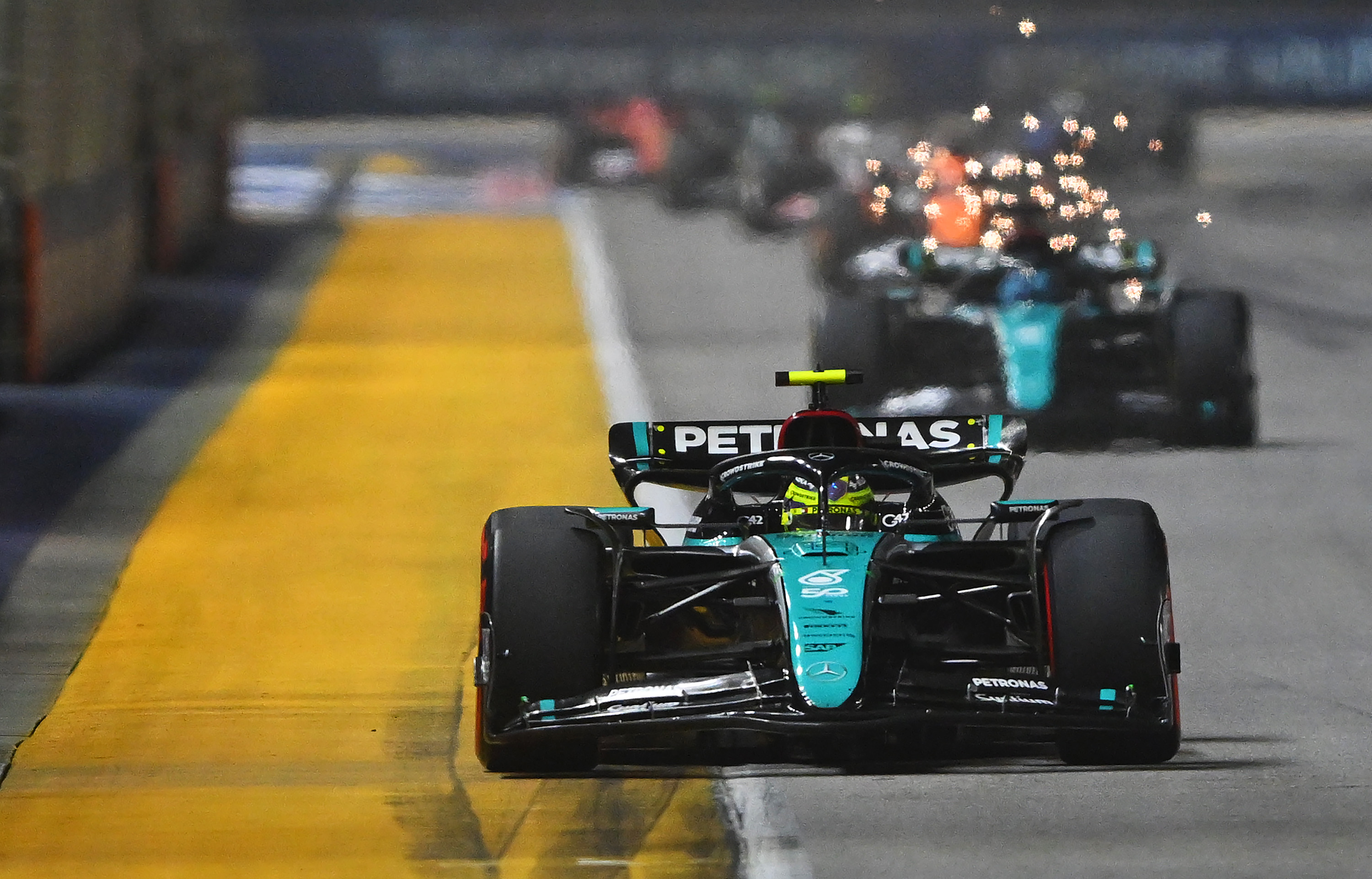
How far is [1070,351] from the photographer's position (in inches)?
614

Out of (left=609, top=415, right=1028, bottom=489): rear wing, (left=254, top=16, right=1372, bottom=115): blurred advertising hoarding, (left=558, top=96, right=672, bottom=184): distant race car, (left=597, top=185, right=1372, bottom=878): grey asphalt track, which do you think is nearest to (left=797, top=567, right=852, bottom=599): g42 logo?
(left=597, top=185, right=1372, bottom=878): grey asphalt track

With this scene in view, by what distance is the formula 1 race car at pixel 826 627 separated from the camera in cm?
784

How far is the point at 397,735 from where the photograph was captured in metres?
8.88

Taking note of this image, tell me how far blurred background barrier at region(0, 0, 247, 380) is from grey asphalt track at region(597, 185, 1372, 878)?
4575 mm

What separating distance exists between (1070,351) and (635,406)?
3.44 m

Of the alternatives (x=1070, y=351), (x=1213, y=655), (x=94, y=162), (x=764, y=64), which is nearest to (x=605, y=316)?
(x=94, y=162)

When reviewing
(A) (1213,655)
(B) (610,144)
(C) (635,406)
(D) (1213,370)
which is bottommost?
(B) (610,144)

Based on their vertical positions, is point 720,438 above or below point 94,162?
above

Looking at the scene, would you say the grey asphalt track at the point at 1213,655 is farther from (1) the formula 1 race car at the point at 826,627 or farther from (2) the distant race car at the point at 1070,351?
(2) the distant race car at the point at 1070,351

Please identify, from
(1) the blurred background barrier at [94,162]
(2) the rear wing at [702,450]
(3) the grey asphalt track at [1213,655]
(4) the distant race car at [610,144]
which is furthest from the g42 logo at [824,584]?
(4) the distant race car at [610,144]

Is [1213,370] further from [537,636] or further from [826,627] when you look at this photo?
[537,636]

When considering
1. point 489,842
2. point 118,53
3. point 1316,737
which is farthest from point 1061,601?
point 118,53

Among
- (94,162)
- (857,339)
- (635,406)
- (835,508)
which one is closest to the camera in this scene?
(835,508)

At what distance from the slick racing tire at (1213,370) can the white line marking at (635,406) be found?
331 centimetres
